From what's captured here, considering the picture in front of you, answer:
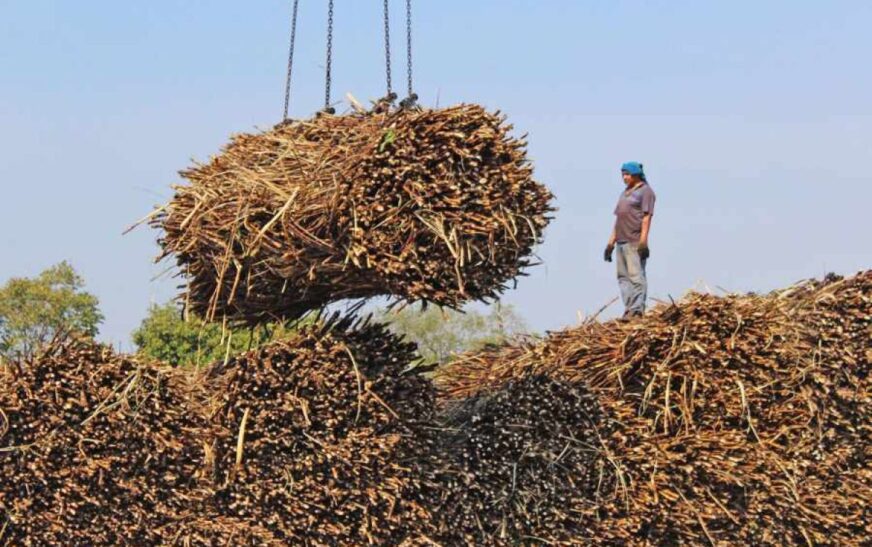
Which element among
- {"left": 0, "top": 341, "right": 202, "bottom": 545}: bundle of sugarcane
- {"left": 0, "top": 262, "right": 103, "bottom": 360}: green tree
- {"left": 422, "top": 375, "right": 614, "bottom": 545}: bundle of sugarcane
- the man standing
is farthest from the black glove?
{"left": 0, "top": 262, "right": 103, "bottom": 360}: green tree

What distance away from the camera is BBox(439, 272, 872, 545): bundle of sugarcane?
31.4ft

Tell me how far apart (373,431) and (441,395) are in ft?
4.61

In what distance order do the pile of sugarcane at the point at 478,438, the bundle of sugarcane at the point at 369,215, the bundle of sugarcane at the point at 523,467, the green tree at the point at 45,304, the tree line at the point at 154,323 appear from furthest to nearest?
the green tree at the point at 45,304
the tree line at the point at 154,323
the bundle of sugarcane at the point at 523,467
the pile of sugarcane at the point at 478,438
the bundle of sugarcane at the point at 369,215

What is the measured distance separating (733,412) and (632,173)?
8.53 feet

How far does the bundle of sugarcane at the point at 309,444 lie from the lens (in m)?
8.48

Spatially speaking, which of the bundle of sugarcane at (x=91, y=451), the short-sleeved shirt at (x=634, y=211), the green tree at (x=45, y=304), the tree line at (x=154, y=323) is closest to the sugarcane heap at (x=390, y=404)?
the bundle of sugarcane at (x=91, y=451)

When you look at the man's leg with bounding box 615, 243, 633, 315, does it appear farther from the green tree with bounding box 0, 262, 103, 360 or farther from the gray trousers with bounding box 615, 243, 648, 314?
the green tree with bounding box 0, 262, 103, 360

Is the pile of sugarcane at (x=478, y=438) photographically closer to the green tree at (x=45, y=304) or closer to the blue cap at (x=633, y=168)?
the blue cap at (x=633, y=168)

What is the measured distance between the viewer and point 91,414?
842 centimetres

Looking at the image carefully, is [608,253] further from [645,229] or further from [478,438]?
[478,438]

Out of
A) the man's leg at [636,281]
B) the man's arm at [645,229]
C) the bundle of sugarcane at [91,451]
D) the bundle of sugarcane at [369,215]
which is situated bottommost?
the bundle of sugarcane at [91,451]

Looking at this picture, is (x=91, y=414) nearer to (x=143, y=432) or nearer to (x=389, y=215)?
(x=143, y=432)

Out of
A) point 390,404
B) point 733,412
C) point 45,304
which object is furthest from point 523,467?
point 45,304

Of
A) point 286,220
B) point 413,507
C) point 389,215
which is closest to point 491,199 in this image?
point 389,215
